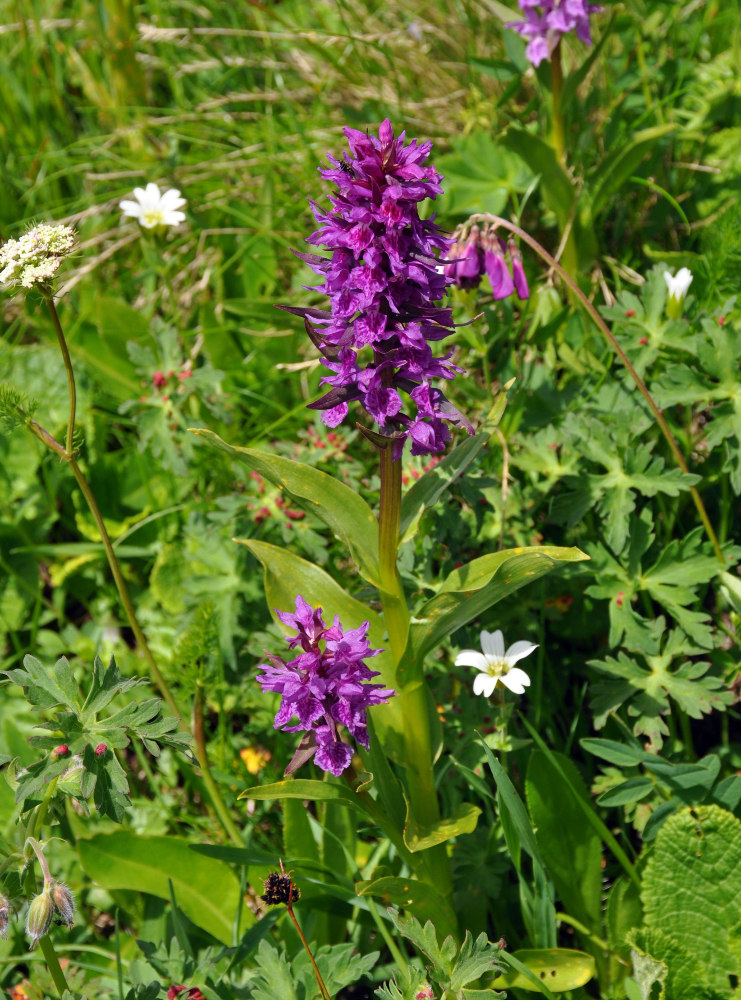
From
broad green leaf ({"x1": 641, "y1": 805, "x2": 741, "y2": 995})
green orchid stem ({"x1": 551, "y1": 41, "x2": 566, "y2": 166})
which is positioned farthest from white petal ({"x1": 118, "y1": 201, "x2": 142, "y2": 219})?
broad green leaf ({"x1": 641, "y1": 805, "x2": 741, "y2": 995})

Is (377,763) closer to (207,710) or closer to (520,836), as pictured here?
(520,836)

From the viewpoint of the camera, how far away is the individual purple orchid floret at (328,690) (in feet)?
5.65

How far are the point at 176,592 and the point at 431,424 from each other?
5.05 ft

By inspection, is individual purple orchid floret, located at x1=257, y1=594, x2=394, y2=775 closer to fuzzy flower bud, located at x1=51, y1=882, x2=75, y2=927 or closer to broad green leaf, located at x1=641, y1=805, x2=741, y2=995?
fuzzy flower bud, located at x1=51, y1=882, x2=75, y2=927

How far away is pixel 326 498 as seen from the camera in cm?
202

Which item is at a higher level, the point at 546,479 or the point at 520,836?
the point at 546,479

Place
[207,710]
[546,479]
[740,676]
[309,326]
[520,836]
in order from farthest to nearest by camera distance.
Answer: [207,710] < [546,479] < [740,676] < [520,836] < [309,326]

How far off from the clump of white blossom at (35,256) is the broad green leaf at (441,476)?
34.8 inches

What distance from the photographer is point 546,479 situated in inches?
105

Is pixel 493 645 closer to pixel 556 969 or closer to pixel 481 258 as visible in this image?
pixel 556 969

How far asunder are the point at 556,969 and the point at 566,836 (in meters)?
0.29

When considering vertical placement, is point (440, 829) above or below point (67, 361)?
below

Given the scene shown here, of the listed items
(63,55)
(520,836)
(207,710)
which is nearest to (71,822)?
(207,710)

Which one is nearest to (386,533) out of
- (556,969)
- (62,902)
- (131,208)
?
(62,902)
